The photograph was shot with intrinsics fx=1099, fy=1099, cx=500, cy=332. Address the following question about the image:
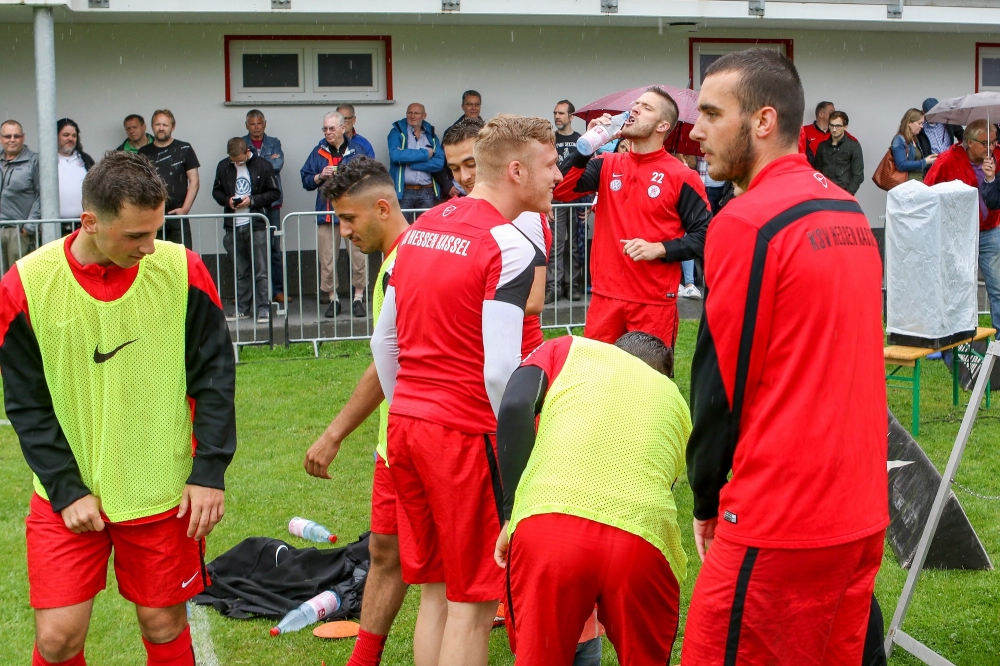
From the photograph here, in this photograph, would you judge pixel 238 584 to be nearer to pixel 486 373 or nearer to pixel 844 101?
pixel 486 373

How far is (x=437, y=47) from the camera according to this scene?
49.2ft

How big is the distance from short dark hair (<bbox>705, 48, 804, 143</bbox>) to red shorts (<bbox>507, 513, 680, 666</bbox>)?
1.21 meters

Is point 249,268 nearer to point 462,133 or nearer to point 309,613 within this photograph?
point 309,613

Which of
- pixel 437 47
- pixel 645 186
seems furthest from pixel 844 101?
pixel 645 186

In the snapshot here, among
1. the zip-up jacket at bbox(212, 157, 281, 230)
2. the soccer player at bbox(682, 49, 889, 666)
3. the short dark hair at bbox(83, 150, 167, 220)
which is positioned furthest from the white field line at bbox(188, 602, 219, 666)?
the zip-up jacket at bbox(212, 157, 281, 230)

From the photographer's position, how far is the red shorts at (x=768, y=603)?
2.83 m

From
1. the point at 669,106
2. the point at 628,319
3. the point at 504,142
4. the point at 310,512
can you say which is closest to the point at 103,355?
the point at 504,142

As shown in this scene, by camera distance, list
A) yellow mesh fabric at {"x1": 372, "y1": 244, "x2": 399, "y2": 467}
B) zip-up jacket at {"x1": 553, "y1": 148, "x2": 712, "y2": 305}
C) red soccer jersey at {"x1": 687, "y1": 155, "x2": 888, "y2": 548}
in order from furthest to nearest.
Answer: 1. zip-up jacket at {"x1": 553, "y1": 148, "x2": 712, "y2": 305}
2. yellow mesh fabric at {"x1": 372, "y1": 244, "x2": 399, "y2": 467}
3. red soccer jersey at {"x1": 687, "y1": 155, "x2": 888, "y2": 548}

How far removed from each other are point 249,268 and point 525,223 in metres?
8.14

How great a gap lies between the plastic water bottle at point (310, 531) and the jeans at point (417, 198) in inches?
301

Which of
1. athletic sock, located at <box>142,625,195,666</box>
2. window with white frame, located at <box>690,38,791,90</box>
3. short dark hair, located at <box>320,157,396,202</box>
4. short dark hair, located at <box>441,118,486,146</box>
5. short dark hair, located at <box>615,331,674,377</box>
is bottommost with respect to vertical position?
athletic sock, located at <box>142,625,195,666</box>

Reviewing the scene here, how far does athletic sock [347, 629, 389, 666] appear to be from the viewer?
4273mm

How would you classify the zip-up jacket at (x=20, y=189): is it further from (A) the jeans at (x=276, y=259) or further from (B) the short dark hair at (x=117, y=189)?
(B) the short dark hair at (x=117, y=189)

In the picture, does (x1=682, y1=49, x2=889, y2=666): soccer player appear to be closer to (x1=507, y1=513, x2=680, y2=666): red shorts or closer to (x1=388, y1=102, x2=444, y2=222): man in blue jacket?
(x1=507, y1=513, x2=680, y2=666): red shorts
